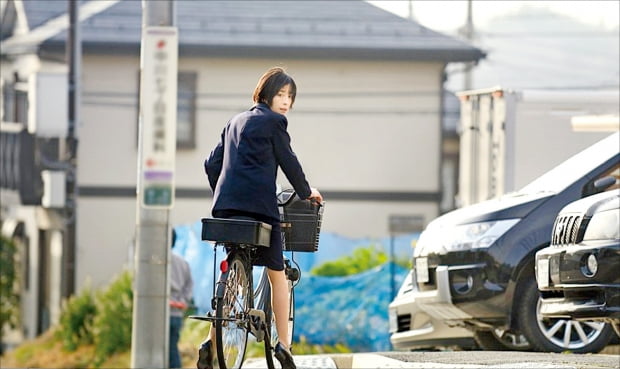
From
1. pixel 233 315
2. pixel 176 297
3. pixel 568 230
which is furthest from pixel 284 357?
pixel 176 297

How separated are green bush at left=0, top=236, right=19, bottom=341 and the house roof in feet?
15.9

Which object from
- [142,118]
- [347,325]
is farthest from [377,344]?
[142,118]

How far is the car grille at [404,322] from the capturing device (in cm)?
1391

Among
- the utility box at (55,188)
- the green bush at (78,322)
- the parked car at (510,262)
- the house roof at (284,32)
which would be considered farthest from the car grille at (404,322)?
the house roof at (284,32)

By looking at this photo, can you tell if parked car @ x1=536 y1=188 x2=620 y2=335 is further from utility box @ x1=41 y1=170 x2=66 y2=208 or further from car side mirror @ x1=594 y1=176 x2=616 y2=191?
utility box @ x1=41 y1=170 x2=66 y2=208

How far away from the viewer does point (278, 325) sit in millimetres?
8648

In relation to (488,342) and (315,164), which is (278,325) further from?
(315,164)

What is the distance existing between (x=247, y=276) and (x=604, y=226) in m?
2.80

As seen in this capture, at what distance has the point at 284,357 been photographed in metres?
8.40

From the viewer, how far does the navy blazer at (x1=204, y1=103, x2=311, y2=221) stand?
8336 mm

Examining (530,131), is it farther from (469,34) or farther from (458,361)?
(469,34)

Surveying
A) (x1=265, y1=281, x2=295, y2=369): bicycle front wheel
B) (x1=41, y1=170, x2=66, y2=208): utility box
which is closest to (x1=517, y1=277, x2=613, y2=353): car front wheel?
(x1=265, y1=281, x2=295, y2=369): bicycle front wheel

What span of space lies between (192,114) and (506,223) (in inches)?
688

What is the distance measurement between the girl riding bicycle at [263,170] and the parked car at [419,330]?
5112mm
